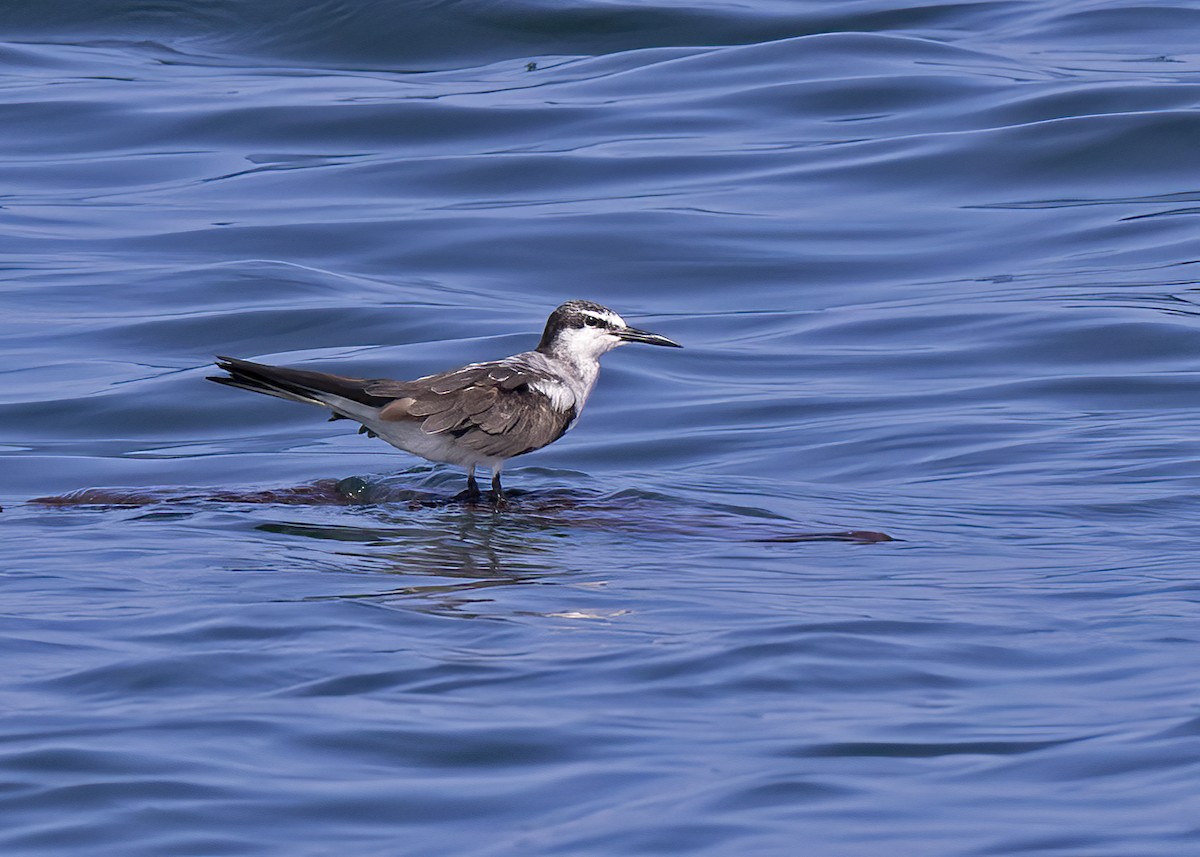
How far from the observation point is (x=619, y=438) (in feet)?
36.3

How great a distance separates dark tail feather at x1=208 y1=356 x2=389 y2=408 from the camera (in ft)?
27.8

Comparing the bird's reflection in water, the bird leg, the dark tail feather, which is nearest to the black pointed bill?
the bird's reflection in water

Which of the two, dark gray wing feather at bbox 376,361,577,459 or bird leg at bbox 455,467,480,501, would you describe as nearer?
dark gray wing feather at bbox 376,361,577,459

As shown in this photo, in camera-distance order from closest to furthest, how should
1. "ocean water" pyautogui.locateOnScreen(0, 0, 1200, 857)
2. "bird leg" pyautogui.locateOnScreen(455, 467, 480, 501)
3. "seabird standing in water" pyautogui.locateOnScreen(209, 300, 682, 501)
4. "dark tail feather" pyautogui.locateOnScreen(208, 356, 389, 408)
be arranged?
"ocean water" pyautogui.locateOnScreen(0, 0, 1200, 857) < "dark tail feather" pyautogui.locateOnScreen(208, 356, 389, 408) < "seabird standing in water" pyautogui.locateOnScreen(209, 300, 682, 501) < "bird leg" pyautogui.locateOnScreen(455, 467, 480, 501)

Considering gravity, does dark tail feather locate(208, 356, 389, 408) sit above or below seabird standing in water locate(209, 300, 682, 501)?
above

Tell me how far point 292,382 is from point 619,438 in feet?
9.60

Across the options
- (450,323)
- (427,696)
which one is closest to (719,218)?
(450,323)

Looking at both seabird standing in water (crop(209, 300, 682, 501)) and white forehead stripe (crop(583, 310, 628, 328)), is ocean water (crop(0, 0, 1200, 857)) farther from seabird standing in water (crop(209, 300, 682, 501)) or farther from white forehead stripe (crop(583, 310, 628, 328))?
white forehead stripe (crop(583, 310, 628, 328))

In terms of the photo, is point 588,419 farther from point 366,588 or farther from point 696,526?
point 366,588

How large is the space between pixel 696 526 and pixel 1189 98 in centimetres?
1139

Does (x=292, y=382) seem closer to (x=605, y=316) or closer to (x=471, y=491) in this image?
(x=471, y=491)

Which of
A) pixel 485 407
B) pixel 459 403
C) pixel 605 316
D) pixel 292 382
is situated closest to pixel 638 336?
pixel 605 316

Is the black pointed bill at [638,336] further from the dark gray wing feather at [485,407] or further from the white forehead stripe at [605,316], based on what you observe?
Result: the dark gray wing feather at [485,407]

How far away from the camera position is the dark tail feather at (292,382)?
8.46 m
